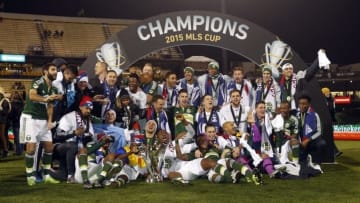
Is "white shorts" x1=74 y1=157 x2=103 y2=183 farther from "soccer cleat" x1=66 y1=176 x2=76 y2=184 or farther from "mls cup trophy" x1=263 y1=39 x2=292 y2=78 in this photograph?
"mls cup trophy" x1=263 y1=39 x2=292 y2=78

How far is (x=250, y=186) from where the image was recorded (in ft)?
24.7

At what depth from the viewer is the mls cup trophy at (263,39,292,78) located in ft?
34.4

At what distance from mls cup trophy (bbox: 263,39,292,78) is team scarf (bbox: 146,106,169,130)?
268cm

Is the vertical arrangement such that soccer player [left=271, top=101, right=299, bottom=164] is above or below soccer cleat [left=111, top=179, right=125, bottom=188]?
above

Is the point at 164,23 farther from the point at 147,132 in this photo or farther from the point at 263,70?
the point at 147,132

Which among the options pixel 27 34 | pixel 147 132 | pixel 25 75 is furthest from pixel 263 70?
pixel 27 34

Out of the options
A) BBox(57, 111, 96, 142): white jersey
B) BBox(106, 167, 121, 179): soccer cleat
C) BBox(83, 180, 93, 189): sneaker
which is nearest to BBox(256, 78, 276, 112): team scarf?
BBox(106, 167, 121, 179): soccer cleat

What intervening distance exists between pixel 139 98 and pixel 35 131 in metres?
2.08

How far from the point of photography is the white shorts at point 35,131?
817 cm

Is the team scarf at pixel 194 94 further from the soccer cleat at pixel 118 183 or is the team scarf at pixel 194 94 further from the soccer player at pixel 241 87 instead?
the soccer cleat at pixel 118 183

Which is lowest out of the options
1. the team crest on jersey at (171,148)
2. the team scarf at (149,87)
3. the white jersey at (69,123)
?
the team crest on jersey at (171,148)

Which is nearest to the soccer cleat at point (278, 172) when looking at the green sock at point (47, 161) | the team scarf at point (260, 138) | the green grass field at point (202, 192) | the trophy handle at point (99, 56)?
the green grass field at point (202, 192)

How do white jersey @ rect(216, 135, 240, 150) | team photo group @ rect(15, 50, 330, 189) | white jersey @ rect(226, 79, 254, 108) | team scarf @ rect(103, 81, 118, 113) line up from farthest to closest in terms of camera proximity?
white jersey @ rect(226, 79, 254, 108) → team scarf @ rect(103, 81, 118, 113) → white jersey @ rect(216, 135, 240, 150) → team photo group @ rect(15, 50, 330, 189)

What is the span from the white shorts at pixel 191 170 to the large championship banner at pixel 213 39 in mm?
2991
